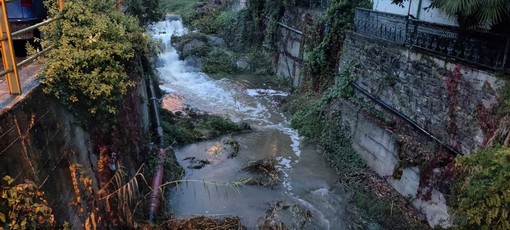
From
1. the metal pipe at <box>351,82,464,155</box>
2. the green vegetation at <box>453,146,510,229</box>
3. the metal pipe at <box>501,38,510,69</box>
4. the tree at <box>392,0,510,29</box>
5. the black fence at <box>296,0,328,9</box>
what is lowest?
the metal pipe at <box>351,82,464,155</box>

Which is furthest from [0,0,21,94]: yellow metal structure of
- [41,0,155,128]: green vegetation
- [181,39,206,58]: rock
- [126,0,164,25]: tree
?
[181,39,206,58]: rock

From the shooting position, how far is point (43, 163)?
405cm

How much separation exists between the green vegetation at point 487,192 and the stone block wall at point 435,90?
60.9 inches

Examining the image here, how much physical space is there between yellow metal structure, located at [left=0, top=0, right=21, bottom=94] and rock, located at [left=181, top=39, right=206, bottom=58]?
71.4ft

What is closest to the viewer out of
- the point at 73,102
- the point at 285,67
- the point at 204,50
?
the point at 73,102

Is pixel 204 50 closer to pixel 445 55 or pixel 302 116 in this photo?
pixel 302 116

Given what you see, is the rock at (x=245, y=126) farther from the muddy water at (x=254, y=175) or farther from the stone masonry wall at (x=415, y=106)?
the stone masonry wall at (x=415, y=106)

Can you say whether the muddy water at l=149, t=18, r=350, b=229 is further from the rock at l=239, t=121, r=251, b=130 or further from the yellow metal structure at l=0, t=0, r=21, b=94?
the yellow metal structure at l=0, t=0, r=21, b=94

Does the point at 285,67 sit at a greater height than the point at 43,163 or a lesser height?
lesser

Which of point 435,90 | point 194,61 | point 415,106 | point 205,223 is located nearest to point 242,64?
point 194,61

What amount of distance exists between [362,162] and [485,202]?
5784 millimetres

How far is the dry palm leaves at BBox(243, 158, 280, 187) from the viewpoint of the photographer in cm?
1064

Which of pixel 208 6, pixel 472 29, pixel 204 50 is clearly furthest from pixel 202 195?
pixel 208 6

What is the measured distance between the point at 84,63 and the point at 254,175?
6853 mm
